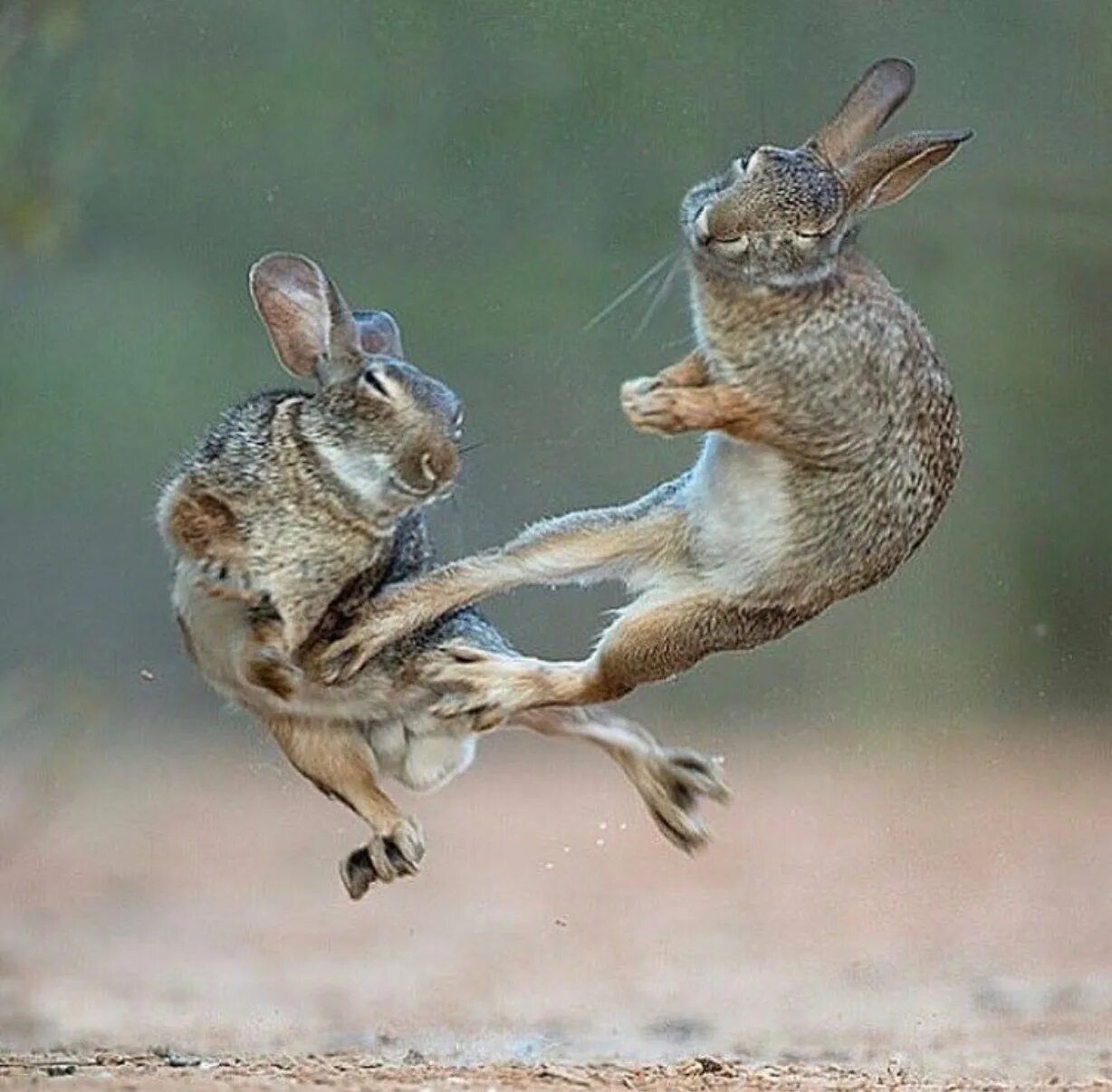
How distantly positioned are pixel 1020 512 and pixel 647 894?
1537 millimetres

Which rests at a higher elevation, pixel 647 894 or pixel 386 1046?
pixel 647 894

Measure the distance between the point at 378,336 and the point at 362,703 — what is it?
60cm

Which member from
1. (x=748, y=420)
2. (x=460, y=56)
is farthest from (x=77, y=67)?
(x=748, y=420)

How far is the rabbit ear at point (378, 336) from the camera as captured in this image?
418cm

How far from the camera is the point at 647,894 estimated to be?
7.43 metres

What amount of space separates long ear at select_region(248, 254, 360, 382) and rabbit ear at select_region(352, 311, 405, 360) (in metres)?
0.05

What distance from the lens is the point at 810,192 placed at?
389 centimetres

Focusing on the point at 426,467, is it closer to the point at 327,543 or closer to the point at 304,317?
the point at 327,543

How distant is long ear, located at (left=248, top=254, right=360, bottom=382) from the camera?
13.4ft

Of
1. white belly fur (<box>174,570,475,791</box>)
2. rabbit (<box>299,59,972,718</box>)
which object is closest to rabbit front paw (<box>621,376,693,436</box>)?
rabbit (<box>299,59,972,718</box>)

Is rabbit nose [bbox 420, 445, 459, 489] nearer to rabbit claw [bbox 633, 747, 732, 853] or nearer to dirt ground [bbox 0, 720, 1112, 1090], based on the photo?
rabbit claw [bbox 633, 747, 732, 853]

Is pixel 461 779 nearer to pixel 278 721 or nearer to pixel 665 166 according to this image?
pixel 665 166

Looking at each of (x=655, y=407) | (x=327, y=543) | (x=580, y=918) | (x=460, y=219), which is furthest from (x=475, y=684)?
(x=580, y=918)

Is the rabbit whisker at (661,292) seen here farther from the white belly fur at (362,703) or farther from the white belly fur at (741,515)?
the white belly fur at (362,703)
